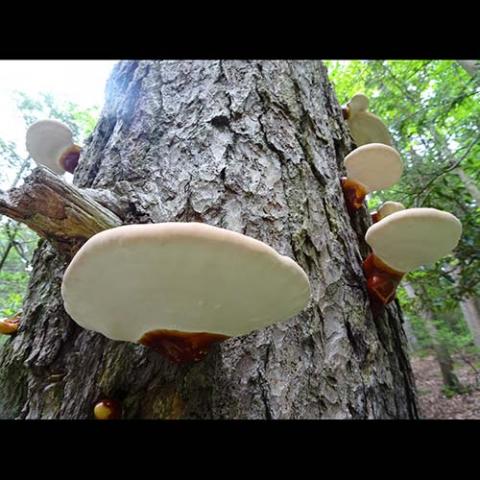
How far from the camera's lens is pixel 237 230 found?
51.2 inches

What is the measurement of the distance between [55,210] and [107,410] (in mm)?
620

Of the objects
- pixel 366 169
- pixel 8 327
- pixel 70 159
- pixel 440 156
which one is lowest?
pixel 8 327

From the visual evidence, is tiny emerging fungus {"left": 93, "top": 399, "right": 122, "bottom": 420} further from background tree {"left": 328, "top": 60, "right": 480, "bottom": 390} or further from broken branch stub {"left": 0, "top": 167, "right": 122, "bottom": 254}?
background tree {"left": 328, "top": 60, "right": 480, "bottom": 390}

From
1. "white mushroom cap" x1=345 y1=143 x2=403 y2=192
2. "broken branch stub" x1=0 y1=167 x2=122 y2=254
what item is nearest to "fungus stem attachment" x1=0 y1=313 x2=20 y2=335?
"broken branch stub" x1=0 y1=167 x2=122 y2=254

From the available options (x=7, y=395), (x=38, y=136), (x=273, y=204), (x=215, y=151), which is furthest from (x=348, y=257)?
(x=38, y=136)

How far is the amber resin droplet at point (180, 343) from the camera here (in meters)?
0.96

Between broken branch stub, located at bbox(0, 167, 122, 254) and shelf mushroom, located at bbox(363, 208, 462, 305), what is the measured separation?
1.04 meters

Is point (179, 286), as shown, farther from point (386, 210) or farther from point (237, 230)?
point (386, 210)

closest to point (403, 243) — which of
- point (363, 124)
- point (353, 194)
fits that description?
point (353, 194)

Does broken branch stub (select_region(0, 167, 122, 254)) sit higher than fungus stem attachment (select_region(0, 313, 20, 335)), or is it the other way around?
broken branch stub (select_region(0, 167, 122, 254))

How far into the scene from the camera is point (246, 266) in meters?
0.73

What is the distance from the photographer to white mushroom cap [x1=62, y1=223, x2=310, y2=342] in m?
0.67

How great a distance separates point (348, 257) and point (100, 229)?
1058 mm
